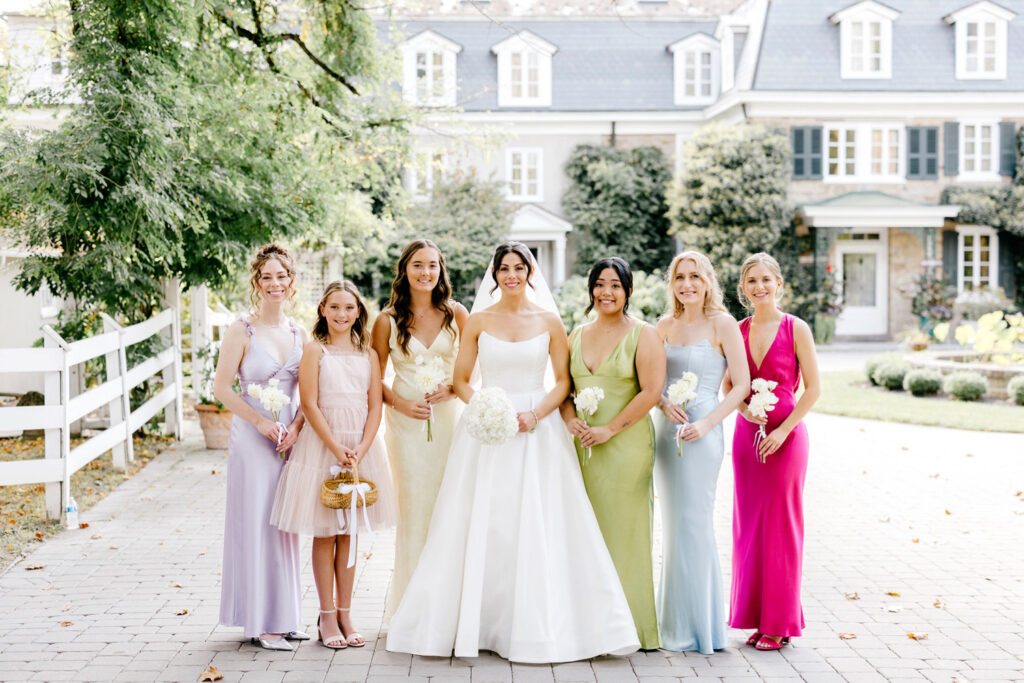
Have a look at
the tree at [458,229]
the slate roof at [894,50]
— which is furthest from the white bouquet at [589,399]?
the slate roof at [894,50]

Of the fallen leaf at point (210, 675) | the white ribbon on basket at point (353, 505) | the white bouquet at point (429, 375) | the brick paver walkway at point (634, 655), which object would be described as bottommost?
the brick paver walkway at point (634, 655)

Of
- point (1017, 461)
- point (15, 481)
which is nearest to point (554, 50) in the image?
point (1017, 461)

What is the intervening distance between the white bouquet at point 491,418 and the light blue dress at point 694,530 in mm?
877

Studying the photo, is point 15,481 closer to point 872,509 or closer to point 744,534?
point 744,534

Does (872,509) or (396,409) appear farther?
(872,509)

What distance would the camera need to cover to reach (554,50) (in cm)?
2941

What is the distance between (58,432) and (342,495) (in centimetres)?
366

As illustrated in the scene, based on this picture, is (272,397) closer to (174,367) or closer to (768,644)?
(768,644)

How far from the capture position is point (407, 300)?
208 inches

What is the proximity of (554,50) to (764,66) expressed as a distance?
19.9 feet

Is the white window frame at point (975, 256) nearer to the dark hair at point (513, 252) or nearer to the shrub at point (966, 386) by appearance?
the shrub at point (966, 386)

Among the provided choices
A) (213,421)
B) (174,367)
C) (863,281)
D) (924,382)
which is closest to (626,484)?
(213,421)

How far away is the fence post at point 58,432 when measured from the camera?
7.47 m

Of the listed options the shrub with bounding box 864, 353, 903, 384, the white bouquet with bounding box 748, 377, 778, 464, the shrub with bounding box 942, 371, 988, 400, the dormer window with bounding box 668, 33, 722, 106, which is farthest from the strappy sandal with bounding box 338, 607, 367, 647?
the dormer window with bounding box 668, 33, 722, 106
